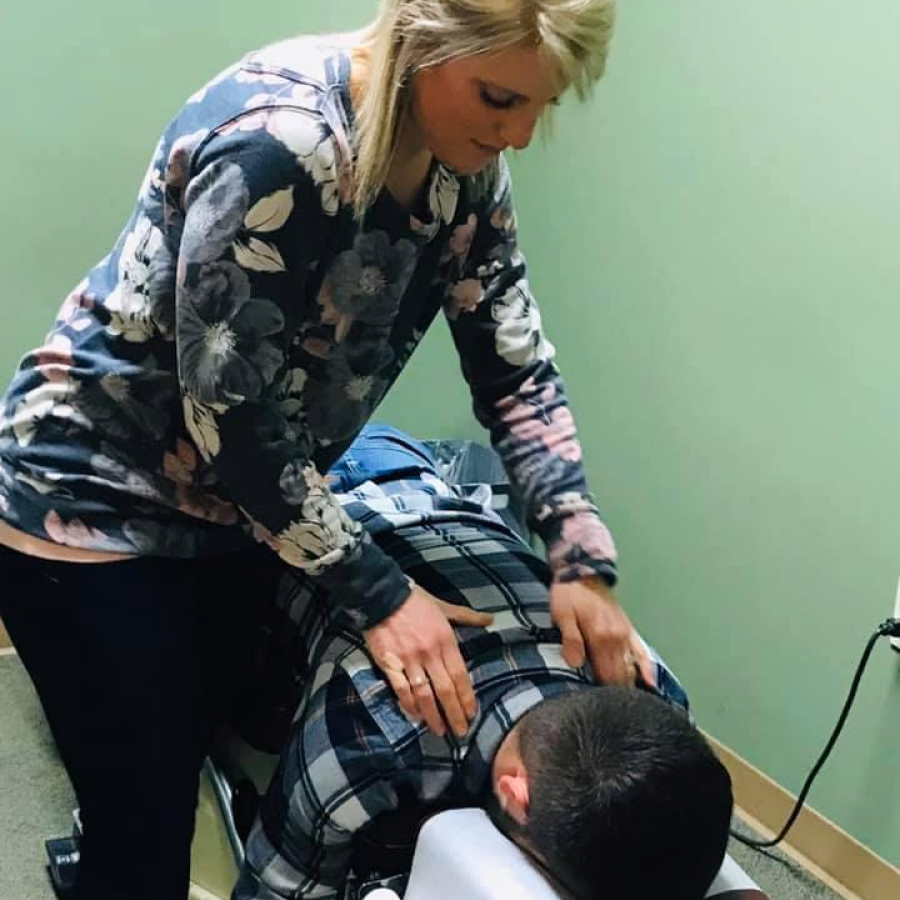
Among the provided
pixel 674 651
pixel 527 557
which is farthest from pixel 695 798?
pixel 674 651

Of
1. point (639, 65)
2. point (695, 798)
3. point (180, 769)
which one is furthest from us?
point (639, 65)

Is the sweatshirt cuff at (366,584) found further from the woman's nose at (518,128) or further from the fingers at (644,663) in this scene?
the woman's nose at (518,128)

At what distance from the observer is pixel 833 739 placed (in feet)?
5.92

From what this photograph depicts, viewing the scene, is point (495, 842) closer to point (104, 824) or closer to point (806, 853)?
point (104, 824)

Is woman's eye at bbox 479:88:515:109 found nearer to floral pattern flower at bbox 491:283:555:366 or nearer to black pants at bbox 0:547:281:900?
floral pattern flower at bbox 491:283:555:366

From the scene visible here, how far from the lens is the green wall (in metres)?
1.70

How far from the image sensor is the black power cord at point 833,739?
1.70 metres

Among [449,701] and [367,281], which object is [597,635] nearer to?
[449,701]

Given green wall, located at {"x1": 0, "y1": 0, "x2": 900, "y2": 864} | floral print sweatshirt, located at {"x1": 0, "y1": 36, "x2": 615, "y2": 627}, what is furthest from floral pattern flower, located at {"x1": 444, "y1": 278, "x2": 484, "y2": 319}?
green wall, located at {"x1": 0, "y1": 0, "x2": 900, "y2": 864}

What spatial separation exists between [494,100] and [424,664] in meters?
0.48

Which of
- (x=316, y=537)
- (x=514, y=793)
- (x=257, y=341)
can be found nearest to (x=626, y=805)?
(x=514, y=793)

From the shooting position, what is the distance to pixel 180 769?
4.09 feet

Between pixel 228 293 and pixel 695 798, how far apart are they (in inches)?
21.0

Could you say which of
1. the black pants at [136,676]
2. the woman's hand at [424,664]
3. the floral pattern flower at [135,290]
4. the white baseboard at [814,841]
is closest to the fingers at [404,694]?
the woman's hand at [424,664]
